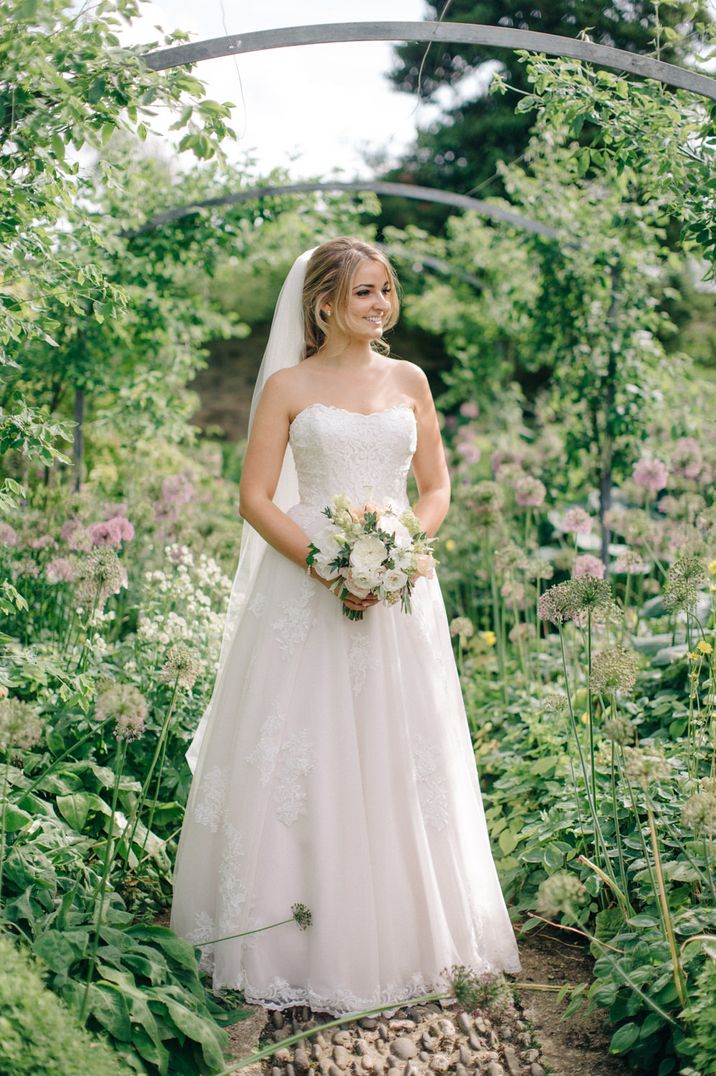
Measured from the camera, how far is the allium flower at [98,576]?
334 centimetres

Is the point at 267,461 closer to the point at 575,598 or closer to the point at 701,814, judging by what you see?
the point at 575,598

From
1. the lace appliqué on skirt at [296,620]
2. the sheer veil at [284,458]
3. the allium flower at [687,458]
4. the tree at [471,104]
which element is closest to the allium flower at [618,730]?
the lace appliqué on skirt at [296,620]

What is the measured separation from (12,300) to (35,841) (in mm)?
1774

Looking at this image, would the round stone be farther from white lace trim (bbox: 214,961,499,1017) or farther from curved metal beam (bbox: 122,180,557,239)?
curved metal beam (bbox: 122,180,557,239)

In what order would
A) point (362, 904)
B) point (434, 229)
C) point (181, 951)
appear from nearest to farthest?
point (181, 951) < point (362, 904) < point (434, 229)

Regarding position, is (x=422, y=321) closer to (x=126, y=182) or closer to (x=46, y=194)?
(x=126, y=182)

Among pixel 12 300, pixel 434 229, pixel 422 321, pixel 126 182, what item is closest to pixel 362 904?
pixel 12 300

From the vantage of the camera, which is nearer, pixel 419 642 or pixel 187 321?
pixel 419 642

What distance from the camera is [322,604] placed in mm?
3225

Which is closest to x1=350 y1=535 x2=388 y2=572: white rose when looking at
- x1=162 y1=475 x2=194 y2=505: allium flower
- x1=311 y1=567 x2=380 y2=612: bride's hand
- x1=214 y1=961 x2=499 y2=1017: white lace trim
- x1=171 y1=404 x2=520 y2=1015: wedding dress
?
x1=311 y1=567 x2=380 y2=612: bride's hand

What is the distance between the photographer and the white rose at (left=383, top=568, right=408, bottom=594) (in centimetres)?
292

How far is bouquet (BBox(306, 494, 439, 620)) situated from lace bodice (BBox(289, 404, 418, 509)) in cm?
26

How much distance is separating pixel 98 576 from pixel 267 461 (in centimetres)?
71

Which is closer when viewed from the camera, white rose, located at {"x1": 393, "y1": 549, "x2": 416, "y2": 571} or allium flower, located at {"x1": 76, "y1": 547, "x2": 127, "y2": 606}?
white rose, located at {"x1": 393, "y1": 549, "x2": 416, "y2": 571}
